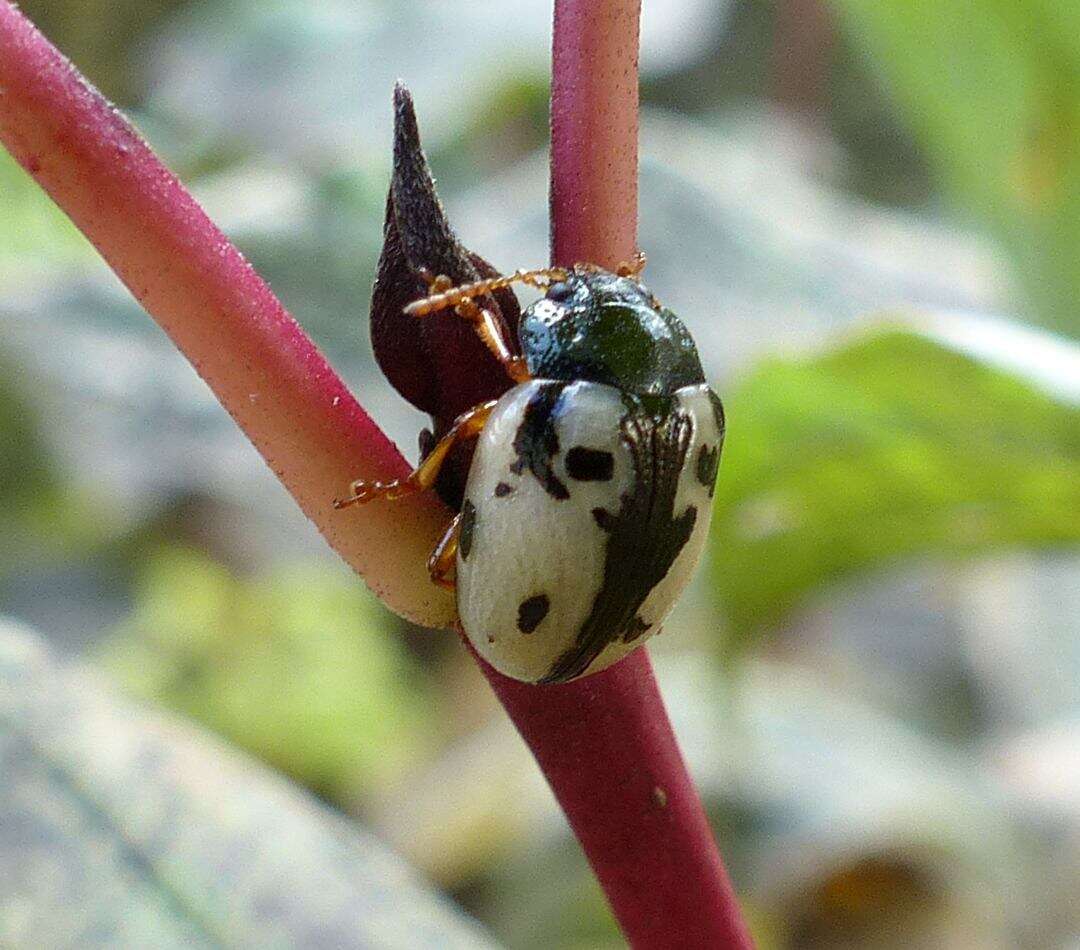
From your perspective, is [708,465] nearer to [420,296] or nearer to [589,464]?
[589,464]

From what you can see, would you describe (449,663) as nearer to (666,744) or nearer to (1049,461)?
(1049,461)

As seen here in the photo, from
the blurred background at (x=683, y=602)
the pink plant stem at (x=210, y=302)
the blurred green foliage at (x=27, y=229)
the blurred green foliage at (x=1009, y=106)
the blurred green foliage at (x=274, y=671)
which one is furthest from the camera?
the blurred green foliage at (x=274, y=671)

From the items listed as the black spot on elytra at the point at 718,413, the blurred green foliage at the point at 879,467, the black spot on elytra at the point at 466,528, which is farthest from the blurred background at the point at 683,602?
the black spot on elytra at the point at 466,528

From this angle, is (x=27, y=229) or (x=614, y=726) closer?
(x=614, y=726)

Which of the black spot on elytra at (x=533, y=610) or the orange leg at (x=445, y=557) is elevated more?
the orange leg at (x=445, y=557)

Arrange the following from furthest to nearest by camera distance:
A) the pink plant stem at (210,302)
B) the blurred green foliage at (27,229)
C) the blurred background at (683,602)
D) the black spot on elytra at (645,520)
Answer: the blurred green foliage at (27,229)
the blurred background at (683,602)
the black spot on elytra at (645,520)
the pink plant stem at (210,302)

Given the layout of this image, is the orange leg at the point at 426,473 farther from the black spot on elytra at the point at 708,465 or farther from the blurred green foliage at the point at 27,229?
the blurred green foliage at the point at 27,229

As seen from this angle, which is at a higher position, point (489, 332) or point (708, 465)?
point (489, 332)

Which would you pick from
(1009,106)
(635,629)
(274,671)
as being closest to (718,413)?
(635,629)
